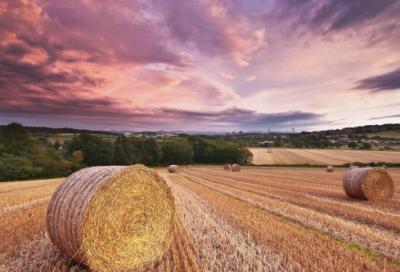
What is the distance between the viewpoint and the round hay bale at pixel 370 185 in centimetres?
913

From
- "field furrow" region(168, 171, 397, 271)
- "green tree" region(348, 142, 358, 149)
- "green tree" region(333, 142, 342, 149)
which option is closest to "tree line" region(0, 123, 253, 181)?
"field furrow" region(168, 171, 397, 271)

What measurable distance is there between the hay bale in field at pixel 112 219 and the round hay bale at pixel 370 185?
905cm

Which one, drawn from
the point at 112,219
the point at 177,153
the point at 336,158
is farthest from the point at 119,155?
the point at 336,158

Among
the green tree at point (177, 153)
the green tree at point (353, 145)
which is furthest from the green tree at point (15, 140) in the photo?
the green tree at point (353, 145)

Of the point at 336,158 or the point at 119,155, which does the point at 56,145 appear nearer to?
the point at 119,155

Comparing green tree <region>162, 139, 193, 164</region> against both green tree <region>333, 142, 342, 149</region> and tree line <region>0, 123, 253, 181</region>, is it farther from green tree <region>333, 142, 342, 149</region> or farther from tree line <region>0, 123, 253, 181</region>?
green tree <region>333, 142, 342, 149</region>

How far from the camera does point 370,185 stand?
9227mm

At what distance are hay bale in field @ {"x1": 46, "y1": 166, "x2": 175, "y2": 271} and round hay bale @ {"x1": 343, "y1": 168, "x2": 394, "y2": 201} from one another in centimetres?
905

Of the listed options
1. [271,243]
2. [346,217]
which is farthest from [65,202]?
[346,217]

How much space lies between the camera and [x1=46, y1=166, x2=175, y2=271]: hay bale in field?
11.1 ft

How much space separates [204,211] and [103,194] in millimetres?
4137

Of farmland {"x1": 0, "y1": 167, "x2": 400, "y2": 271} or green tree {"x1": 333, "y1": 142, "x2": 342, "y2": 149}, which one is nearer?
farmland {"x1": 0, "y1": 167, "x2": 400, "y2": 271}

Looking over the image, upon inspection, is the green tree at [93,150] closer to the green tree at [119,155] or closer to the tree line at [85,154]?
the tree line at [85,154]

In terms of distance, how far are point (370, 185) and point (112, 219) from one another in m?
10.7
